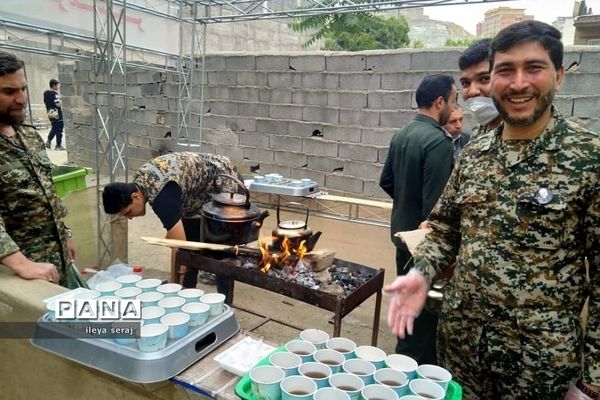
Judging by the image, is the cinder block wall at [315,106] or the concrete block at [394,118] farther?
the concrete block at [394,118]

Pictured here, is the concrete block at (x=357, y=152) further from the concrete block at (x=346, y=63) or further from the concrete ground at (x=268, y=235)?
the concrete block at (x=346, y=63)

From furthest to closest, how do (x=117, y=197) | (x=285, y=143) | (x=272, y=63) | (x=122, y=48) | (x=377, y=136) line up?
(x=285, y=143) < (x=272, y=63) < (x=377, y=136) < (x=122, y=48) < (x=117, y=197)

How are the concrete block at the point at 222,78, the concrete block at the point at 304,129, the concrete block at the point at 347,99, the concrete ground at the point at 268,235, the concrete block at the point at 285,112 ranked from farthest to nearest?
the concrete block at the point at 222,78 < the concrete block at the point at 285,112 < the concrete block at the point at 304,129 < the concrete block at the point at 347,99 < the concrete ground at the point at 268,235

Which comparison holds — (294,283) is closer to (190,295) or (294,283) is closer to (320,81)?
(190,295)

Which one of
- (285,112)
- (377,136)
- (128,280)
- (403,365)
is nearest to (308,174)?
(285,112)

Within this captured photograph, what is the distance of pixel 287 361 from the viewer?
51.6 inches

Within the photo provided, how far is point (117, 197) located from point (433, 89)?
228 cm

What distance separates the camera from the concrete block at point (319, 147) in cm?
619

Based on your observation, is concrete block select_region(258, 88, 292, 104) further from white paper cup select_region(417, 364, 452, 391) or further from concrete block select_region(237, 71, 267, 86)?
white paper cup select_region(417, 364, 452, 391)

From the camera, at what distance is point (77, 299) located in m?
1.58

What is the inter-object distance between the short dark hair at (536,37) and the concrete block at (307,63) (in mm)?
4764

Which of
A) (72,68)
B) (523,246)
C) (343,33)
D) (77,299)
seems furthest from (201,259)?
(343,33)

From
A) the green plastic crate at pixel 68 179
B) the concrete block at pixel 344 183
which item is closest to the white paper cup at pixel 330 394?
the green plastic crate at pixel 68 179

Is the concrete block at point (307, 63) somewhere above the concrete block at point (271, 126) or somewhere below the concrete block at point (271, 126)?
above
